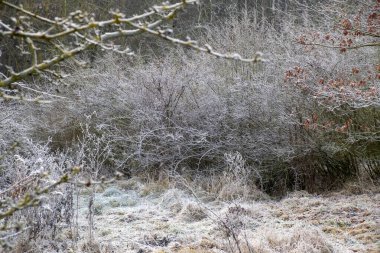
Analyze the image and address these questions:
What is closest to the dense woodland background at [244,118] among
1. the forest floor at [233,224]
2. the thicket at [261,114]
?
the thicket at [261,114]

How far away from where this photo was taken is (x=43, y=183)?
500 centimetres

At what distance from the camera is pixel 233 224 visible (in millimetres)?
4566

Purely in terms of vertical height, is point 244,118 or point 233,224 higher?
point 244,118

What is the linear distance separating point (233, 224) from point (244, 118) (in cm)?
376

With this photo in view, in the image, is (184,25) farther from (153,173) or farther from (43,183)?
(43,183)

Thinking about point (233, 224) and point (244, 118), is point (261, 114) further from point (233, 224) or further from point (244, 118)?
point (233, 224)

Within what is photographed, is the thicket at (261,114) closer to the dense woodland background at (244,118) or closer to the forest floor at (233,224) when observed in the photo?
the dense woodland background at (244,118)

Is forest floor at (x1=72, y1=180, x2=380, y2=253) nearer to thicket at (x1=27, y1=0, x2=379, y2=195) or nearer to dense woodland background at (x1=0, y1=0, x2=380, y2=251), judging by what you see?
dense woodland background at (x1=0, y1=0, x2=380, y2=251)

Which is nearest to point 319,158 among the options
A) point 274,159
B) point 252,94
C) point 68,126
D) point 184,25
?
point 274,159

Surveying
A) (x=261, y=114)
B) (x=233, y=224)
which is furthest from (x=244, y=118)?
(x=233, y=224)

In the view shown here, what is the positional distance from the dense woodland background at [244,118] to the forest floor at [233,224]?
581 millimetres

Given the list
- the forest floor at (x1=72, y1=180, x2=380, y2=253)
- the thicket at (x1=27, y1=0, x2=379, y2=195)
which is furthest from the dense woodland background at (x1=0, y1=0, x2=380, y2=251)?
the forest floor at (x1=72, y1=180, x2=380, y2=253)

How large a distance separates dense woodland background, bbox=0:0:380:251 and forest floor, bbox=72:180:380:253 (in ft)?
1.91

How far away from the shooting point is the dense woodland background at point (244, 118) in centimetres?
668
